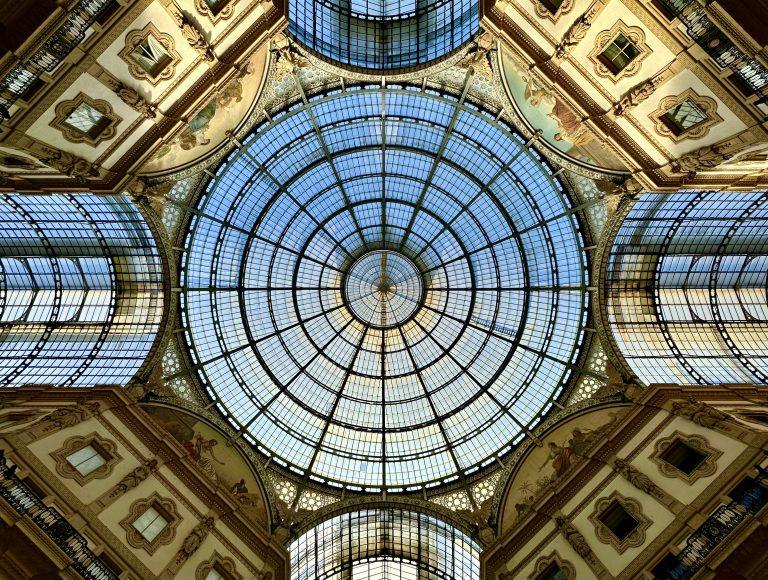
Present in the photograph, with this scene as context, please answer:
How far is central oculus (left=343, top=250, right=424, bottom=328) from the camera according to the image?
2850 centimetres

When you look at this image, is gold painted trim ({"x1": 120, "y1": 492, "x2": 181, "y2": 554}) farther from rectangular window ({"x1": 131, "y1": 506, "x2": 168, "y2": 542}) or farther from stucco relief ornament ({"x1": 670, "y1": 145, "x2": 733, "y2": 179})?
stucco relief ornament ({"x1": 670, "y1": 145, "x2": 733, "y2": 179})

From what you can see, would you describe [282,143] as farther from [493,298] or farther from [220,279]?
[493,298]

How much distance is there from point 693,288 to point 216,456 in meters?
25.4

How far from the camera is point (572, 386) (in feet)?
83.0

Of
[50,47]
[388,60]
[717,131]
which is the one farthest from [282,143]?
[717,131]

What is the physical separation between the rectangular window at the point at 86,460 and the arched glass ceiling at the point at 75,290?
16.0 feet

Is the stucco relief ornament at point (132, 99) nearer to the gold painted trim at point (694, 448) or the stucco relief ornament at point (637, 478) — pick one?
the stucco relief ornament at point (637, 478)

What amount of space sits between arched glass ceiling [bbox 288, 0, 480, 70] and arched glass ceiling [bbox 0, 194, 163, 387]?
11.1m

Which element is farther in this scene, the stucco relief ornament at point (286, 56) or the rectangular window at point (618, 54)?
the stucco relief ornament at point (286, 56)

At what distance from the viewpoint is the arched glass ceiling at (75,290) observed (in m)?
24.0

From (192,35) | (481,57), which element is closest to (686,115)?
(481,57)

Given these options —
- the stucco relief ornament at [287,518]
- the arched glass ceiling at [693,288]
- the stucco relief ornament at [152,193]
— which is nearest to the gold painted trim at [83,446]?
the stucco relief ornament at [287,518]

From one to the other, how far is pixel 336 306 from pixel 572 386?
13.0 meters

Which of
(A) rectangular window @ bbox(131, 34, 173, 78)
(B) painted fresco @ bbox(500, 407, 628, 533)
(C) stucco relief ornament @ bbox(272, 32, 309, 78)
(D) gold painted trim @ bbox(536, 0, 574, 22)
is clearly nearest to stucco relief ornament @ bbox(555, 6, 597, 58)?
(D) gold painted trim @ bbox(536, 0, 574, 22)
